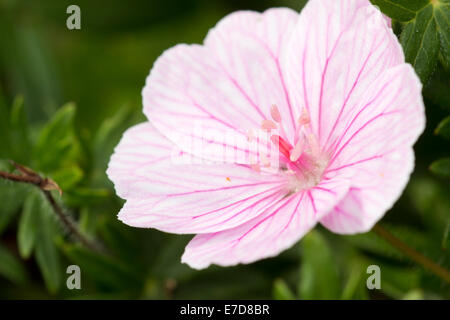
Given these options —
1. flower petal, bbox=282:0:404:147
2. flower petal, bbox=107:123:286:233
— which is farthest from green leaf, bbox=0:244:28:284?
flower petal, bbox=282:0:404:147

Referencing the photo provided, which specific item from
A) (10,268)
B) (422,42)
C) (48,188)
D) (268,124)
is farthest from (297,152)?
(10,268)

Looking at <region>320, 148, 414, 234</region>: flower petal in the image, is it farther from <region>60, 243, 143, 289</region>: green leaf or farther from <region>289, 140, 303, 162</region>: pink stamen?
<region>60, 243, 143, 289</region>: green leaf

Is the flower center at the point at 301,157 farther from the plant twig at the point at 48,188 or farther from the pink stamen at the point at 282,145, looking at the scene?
the plant twig at the point at 48,188

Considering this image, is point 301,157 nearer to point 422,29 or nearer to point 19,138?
point 422,29

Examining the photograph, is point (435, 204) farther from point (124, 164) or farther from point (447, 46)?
point (124, 164)

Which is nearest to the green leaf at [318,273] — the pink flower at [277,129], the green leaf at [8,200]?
the pink flower at [277,129]
